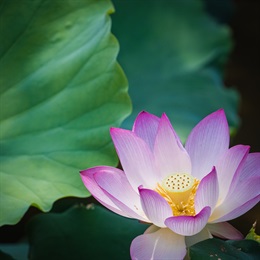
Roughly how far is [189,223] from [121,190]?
0.14 m

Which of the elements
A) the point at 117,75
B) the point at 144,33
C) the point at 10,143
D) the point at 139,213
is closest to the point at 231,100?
the point at 144,33

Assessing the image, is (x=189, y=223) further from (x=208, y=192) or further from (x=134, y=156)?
(x=134, y=156)

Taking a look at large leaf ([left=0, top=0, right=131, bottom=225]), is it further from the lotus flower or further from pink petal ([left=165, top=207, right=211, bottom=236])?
pink petal ([left=165, top=207, right=211, bottom=236])

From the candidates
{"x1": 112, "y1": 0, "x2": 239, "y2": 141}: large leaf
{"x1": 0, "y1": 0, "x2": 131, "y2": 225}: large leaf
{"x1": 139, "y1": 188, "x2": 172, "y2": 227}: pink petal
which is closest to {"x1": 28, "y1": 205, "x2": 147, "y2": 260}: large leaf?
{"x1": 0, "y1": 0, "x2": 131, "y2": 225}: large leaf

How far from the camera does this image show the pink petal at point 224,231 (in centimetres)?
106

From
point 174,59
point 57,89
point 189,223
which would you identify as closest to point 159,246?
point 189,223

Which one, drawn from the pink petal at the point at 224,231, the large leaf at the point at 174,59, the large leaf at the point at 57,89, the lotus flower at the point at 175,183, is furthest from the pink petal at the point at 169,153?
the large leaf at the point at 174,59

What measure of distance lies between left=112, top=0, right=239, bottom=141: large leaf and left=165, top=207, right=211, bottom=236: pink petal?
790 millimetres

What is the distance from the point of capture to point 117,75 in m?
1.40

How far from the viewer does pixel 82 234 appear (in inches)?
48.7

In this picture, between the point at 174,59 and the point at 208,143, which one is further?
the point at 174,59

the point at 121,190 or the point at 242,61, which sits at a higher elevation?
the point at 121,190

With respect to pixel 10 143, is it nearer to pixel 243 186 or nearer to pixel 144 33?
pixel 243 186

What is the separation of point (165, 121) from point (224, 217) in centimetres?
18
